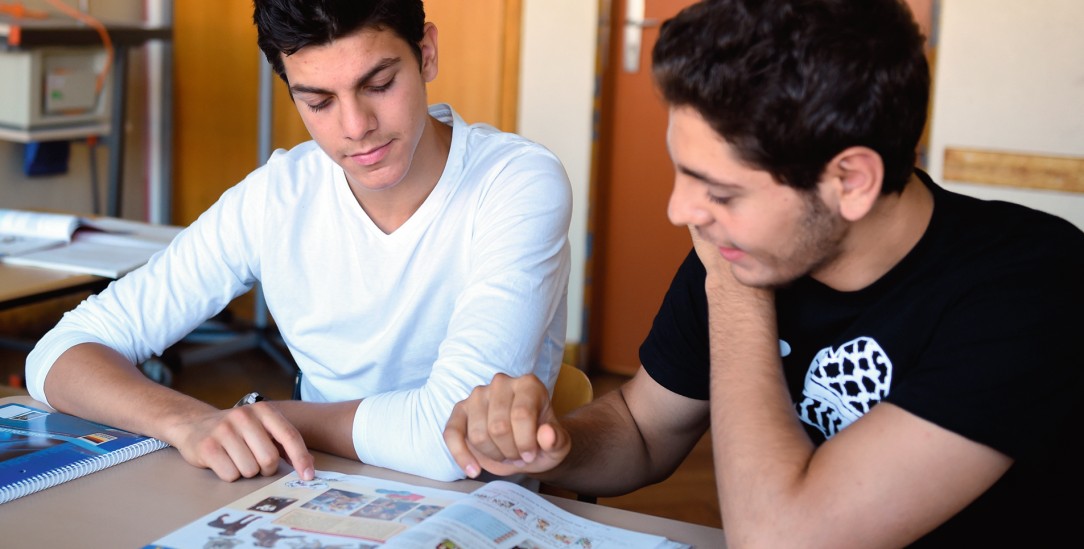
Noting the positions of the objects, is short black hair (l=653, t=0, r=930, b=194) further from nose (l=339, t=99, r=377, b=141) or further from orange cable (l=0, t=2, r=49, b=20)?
orange cable (l=0, t=2, r=49, b=20)

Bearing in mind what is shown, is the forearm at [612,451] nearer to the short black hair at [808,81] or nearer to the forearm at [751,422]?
the forearm at [751,422]

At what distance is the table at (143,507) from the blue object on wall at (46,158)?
299 centimetres

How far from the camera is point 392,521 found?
41.9 inches

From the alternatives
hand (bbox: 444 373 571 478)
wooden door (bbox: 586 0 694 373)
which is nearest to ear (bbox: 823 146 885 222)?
hand (bbox: 444 373 571 478)

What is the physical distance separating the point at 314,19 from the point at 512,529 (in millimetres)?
771

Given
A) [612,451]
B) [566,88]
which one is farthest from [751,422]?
[566,88]

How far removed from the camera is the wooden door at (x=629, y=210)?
3891 mm

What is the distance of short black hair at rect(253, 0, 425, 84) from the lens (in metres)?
1.44

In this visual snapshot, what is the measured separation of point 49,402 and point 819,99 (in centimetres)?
109

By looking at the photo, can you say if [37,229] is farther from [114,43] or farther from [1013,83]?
[1013,83]

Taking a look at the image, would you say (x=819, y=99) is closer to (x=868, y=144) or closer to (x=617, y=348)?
(x=868, y=144)

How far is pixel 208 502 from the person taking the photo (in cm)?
113

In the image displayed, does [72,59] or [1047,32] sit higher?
[1047,32]

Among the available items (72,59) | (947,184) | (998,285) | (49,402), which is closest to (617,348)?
(947,184)
